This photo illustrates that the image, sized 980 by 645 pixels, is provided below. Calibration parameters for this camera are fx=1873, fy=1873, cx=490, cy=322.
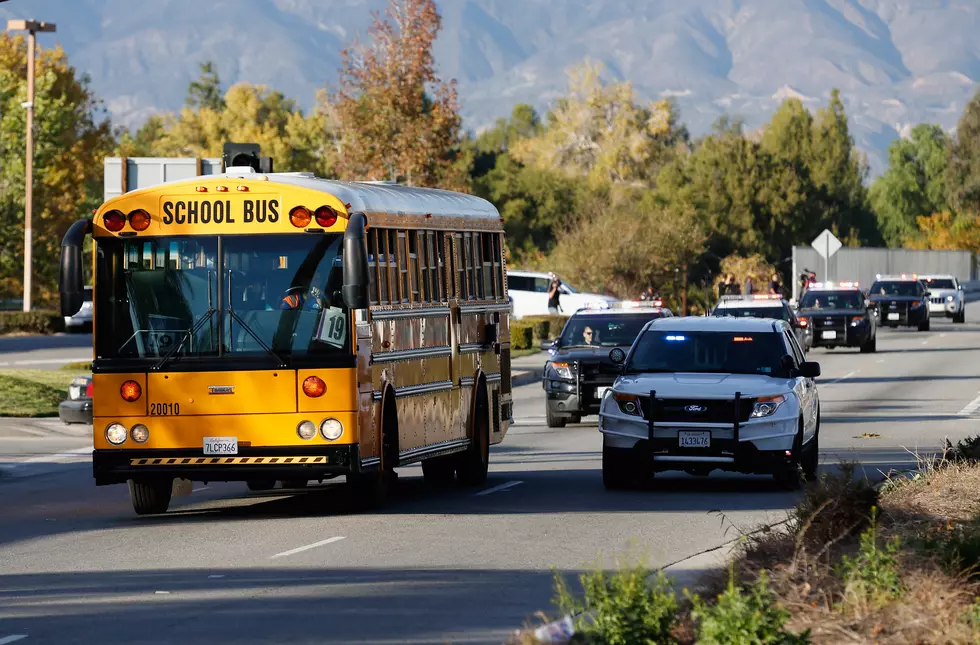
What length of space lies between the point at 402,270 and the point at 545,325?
38.1 meters

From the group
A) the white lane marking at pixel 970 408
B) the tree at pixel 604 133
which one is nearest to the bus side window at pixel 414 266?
the white lane marking at pixel 970 408

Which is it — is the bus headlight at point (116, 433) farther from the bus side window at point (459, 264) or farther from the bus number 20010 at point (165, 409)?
the bus side window at point (459, 264)

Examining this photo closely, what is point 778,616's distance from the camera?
26.2ft

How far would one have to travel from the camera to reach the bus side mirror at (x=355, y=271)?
14766mm

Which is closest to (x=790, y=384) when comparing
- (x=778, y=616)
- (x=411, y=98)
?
(x=778, y=616)

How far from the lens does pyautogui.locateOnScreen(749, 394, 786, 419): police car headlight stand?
57.5 ft

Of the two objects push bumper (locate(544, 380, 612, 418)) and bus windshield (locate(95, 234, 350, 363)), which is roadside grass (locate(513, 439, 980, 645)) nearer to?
bus windshield (locate(95, 234, 350, 363))

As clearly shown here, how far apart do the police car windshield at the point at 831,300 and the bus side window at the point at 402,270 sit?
107 feet

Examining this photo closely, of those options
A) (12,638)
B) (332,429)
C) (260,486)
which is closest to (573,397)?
(260,486)

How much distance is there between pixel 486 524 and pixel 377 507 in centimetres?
158

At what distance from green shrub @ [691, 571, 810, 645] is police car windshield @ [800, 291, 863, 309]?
4094 centimetres

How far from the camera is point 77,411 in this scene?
26266mm

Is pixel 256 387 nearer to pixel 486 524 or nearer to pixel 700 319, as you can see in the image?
pixel 486 524

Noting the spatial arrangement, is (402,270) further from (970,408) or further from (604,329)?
(970,408)
